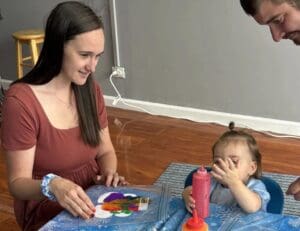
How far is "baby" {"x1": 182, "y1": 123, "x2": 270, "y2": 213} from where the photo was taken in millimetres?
1205

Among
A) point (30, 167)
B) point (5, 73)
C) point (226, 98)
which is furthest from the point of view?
point (5, 73)

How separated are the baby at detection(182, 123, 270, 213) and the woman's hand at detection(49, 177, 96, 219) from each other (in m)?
0.25

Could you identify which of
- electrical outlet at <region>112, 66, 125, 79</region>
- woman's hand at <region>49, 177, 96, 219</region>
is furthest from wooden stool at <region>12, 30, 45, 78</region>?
woman's hand at <region>49, 177, 96, 219</region>

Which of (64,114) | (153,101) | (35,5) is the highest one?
(35,5)

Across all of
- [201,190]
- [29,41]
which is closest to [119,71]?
[29,41]

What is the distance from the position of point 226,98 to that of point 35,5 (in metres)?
1.81

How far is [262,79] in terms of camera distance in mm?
3160

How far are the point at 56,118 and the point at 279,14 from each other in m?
0.75

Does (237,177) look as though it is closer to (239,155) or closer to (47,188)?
(239,155)

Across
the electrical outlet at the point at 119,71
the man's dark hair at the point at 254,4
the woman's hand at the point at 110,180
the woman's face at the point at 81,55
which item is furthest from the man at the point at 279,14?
the electrical outlet at the point at 119,71

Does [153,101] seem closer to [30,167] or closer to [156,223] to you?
[30,167]

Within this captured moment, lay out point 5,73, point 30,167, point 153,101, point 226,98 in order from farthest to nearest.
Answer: point 5,73 < point 153,101 < point 226,98 < point 30,167

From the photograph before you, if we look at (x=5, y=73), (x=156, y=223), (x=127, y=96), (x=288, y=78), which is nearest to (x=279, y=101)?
(x=288, y=78)

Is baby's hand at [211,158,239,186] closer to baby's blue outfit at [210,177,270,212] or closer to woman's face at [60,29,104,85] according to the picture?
baby's blue outfit at [210,177,270,212]
